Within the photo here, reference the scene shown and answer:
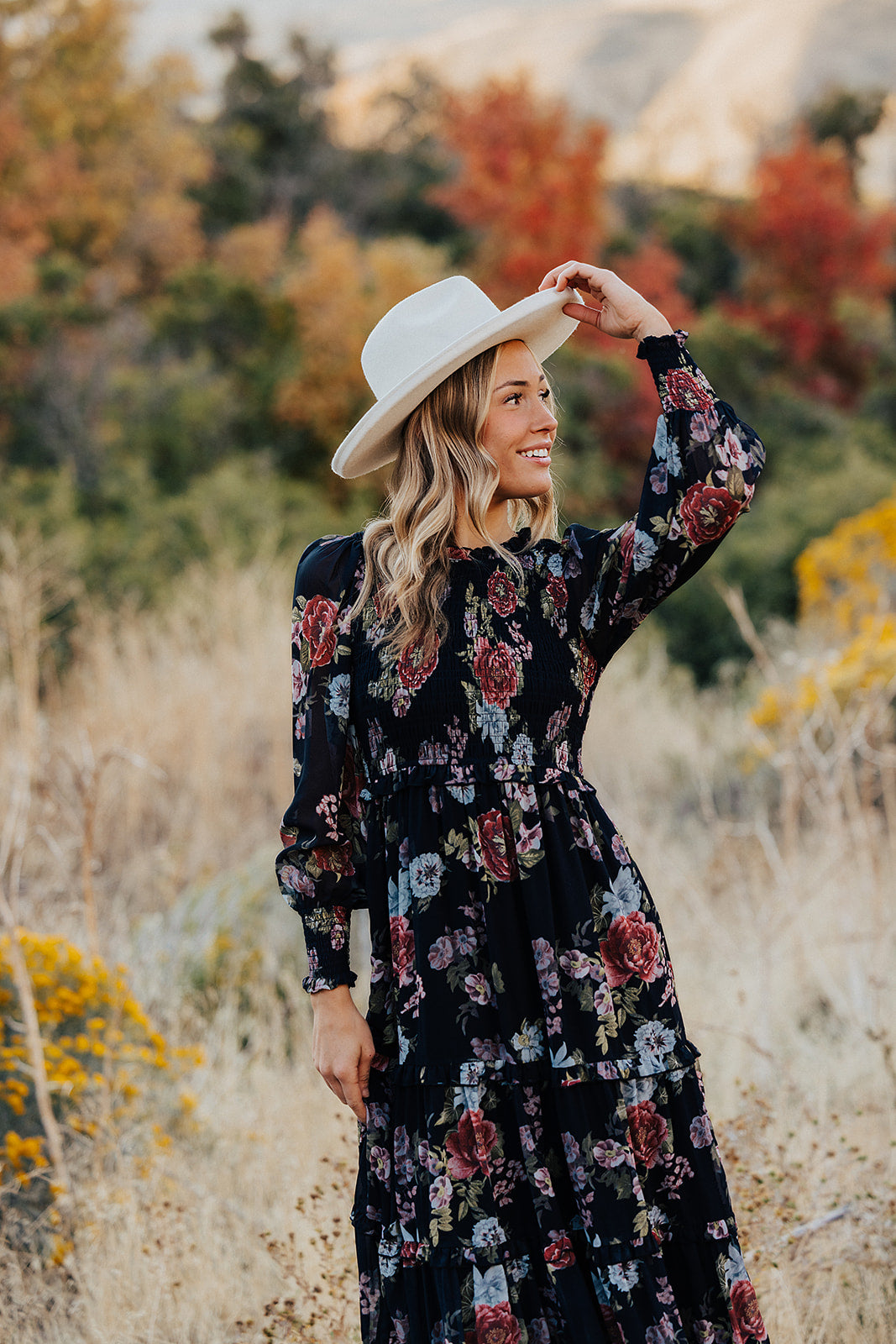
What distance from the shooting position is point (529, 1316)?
1.58 metres

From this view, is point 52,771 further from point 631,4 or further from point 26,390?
point 631,4

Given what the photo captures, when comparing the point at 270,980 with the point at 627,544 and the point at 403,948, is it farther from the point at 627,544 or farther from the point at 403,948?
the point at 627,544

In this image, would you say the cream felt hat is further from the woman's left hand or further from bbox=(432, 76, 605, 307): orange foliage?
bbox=(432, 76, 605, 307): orange foliage

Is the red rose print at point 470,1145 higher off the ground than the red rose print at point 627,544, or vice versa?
the red rose print at point 627,544

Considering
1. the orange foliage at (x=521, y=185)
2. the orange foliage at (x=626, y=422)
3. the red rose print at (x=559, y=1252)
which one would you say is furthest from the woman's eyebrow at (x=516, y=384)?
the orange foliage at (x=521, y=185)

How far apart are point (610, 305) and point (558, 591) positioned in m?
0.45

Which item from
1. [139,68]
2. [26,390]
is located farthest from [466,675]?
[139,68]

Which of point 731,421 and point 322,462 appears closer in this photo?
point 731,421

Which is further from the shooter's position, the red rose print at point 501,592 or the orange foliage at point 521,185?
the orange foliage at point 521,185

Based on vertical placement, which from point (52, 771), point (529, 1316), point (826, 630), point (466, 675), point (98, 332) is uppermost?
point (98, 332)

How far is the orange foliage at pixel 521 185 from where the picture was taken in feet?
59.6

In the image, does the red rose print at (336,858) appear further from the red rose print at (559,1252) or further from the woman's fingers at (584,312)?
the woman's fingers at (584,312)

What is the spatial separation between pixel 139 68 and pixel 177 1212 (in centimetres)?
2005

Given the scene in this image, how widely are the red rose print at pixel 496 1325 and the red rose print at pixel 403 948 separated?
0.41 meters
